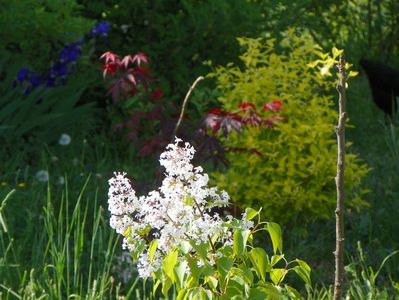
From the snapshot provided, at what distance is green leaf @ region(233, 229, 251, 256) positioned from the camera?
235 centimetres

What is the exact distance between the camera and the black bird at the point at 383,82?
756 centimetres

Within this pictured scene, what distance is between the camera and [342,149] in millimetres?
2326

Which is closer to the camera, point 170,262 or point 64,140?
point 170,262

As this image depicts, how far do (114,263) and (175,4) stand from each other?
3.26 meters

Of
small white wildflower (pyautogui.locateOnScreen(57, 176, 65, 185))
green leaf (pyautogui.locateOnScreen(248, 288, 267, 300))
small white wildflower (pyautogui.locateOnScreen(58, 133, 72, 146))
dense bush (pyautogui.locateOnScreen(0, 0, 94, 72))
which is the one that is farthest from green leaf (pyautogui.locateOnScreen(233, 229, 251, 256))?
small white wildflower (pyautogui.locateOnScreen(58, 133, 72, 146))

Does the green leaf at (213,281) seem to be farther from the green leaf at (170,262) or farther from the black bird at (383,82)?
the black bird at (383,82)

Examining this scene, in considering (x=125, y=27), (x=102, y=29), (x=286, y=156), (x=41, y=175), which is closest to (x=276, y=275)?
(x=286, y=156)

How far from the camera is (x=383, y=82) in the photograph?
299 inches

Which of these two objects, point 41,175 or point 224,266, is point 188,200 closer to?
point 224,266

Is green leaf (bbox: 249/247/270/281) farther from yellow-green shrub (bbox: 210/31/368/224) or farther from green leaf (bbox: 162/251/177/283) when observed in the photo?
yellow-green shrub (bbox: 210/31/368/224)

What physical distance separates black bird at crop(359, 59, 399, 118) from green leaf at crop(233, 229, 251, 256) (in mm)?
5306

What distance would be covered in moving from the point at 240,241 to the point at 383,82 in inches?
215

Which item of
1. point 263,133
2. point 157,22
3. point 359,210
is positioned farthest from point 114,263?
point 157,22

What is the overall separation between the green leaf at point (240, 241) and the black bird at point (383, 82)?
5.31 m
